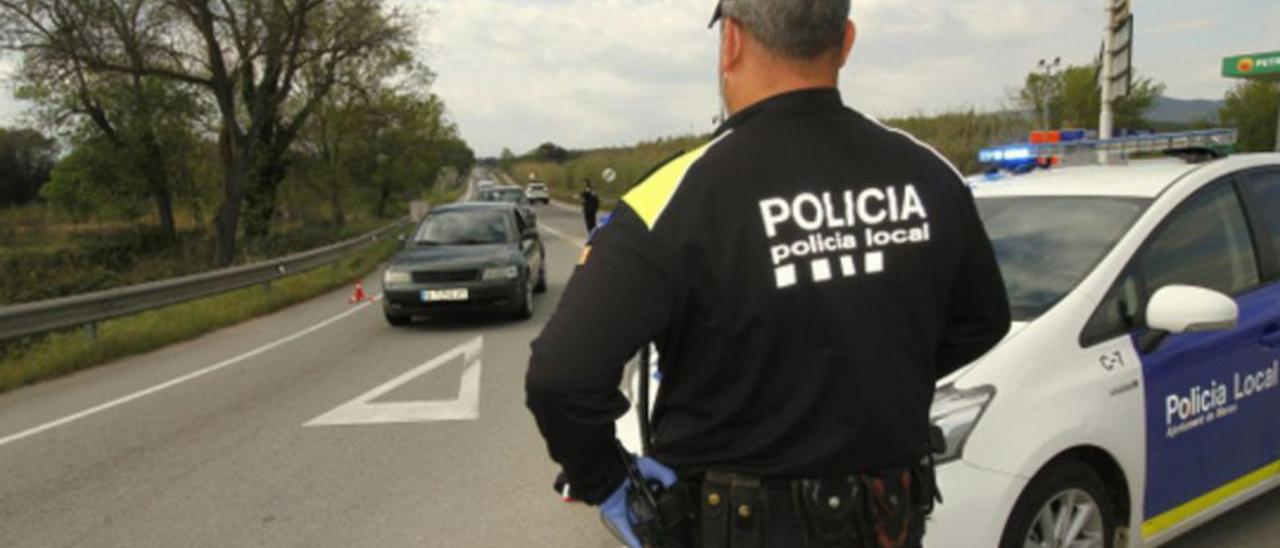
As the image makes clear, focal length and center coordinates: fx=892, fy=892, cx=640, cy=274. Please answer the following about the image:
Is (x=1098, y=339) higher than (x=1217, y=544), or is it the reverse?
(x=1098, y=339)

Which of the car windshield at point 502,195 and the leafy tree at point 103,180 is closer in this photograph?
the car windshield at point 502,195

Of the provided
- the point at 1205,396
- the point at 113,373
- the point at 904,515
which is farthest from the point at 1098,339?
the point at 113,373

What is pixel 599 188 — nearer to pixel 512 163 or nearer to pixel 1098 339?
pixel 1098 339

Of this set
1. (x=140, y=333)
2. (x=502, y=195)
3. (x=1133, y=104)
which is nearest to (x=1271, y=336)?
(x=140, y=333)

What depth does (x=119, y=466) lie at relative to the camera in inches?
229

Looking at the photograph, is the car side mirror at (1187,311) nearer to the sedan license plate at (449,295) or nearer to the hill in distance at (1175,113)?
the sedan license plate at (449,295)

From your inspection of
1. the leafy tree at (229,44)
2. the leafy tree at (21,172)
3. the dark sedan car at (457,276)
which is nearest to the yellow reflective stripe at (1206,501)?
the dark sedan car at (457,276)

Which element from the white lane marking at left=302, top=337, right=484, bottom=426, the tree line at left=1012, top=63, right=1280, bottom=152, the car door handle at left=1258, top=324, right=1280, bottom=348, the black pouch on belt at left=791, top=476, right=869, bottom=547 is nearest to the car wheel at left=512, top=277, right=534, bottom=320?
the white lane marking at left=302, top=337, right=484, bottom=426

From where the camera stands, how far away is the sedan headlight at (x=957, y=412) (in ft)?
9.07

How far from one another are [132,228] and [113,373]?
42.1 meters

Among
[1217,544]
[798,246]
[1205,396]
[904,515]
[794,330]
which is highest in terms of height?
[798,246]

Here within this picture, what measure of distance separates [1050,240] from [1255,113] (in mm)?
61014

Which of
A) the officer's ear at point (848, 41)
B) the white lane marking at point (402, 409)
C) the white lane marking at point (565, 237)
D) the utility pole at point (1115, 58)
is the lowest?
the white lane marking at point (402, 409)

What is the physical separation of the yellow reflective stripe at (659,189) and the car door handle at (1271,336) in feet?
10.1
